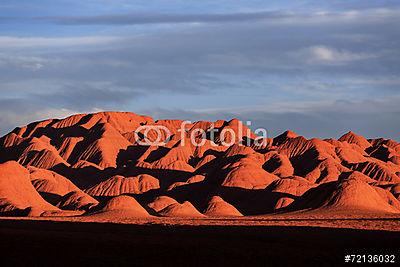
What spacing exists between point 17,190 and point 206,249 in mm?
88551

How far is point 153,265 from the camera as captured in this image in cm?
4197

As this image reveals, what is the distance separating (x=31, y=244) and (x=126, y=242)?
729 cm

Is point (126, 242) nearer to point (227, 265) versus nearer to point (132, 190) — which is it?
point (227, 265)

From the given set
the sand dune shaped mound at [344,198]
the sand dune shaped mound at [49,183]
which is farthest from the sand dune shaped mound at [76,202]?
the sand dune shaped mound at [344,198]

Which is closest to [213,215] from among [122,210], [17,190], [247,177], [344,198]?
[122,210]

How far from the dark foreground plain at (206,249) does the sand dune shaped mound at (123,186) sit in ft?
353

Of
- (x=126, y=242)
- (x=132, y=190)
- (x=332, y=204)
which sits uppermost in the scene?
(x=126, y=242)

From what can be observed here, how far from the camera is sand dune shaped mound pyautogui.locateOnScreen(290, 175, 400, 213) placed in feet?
369

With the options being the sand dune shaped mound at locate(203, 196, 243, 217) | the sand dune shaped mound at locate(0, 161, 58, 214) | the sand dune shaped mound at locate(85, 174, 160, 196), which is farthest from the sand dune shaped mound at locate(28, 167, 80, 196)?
the sand dune shaped mound at locate(203, 196, 243, 217)

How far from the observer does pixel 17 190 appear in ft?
438

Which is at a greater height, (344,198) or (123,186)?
(344,198)

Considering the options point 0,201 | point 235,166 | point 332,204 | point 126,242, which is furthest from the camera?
point 235,166

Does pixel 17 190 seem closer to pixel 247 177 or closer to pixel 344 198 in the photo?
pixel 247 177

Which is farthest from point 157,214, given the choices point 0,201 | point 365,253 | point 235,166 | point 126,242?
point 365,253
